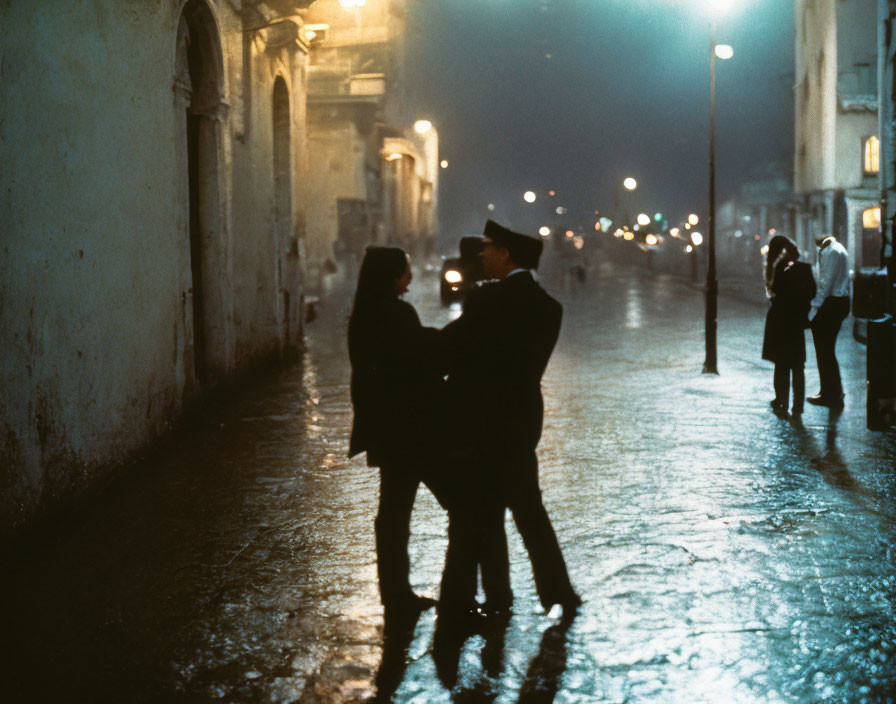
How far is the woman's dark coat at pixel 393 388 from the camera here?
4754 mm

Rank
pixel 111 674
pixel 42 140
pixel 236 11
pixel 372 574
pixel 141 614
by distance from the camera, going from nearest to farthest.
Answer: pixel 111 674 → pixel 141 614 → pixel 372 574 → pixel 42 140 → pixel 236 11

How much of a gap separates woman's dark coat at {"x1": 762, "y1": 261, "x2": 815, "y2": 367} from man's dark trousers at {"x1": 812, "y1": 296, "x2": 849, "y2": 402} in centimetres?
20

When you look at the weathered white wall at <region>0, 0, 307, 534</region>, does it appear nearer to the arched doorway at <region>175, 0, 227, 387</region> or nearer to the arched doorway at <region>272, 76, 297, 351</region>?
the arched doorway at <region>175, 0, 227, 387</region>

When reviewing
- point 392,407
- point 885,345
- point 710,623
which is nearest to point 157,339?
point 392,407

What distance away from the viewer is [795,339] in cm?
1094

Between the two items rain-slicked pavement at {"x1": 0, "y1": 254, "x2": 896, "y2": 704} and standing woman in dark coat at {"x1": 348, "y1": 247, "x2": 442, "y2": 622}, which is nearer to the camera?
rain-slicked pavement at {"x1": 0, "y1": 254, "x2": 896, "y2": 704}

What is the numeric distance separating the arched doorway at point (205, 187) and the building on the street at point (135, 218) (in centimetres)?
2

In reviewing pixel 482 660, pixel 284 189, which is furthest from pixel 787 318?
pixel 284 189

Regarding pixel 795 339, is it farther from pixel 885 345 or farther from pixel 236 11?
pixel 236 11

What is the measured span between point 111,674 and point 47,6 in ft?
15.1

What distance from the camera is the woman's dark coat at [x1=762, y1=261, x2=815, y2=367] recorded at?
10.8 metres

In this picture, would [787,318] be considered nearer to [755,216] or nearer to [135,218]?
[135,218]

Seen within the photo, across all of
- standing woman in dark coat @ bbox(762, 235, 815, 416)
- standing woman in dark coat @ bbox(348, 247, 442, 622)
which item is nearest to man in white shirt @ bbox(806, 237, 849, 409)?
standing woman in dark coat @ bbox(762, 235, 815, 416)

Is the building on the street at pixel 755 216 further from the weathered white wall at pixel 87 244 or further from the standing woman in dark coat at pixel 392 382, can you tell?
the standing woman in dark coat at pixel 392 382
